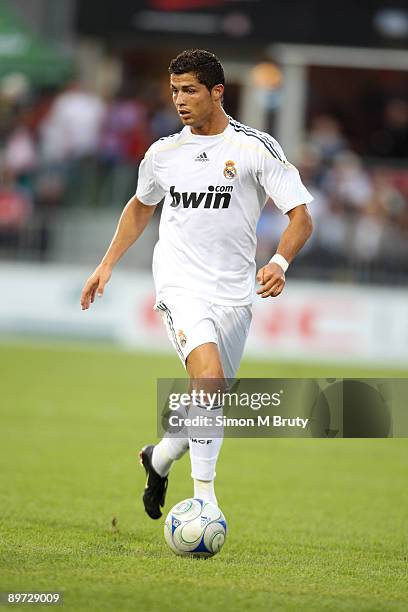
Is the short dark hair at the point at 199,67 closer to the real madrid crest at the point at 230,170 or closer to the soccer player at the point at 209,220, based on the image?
the soccer player at the point at 209,220

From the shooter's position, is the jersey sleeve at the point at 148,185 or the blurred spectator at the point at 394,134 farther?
the blurred spectator at the point at 394,134

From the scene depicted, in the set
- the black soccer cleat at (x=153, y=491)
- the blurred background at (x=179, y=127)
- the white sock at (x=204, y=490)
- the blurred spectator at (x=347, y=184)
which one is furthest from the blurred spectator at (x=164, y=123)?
the white sock at (x=204, y=490)

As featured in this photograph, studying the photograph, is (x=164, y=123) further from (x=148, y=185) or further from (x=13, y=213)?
(x=148, y=185)

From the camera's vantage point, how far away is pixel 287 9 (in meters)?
24.7

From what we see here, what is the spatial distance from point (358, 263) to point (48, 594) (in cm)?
1546

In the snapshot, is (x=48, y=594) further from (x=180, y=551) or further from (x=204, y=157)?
(x=204, y=157)

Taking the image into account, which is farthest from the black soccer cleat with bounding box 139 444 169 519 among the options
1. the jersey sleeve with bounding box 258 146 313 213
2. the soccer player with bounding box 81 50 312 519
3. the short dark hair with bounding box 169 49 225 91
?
the short dark hair with bounding box 169 49 225 91

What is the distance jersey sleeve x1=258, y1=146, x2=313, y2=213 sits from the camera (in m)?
7.15

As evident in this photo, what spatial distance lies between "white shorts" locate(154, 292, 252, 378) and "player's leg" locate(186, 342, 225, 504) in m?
0.09

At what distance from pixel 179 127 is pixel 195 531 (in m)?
16.0

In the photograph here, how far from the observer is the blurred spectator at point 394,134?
80.9 ft

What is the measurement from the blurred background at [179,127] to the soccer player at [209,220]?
12.5 metres

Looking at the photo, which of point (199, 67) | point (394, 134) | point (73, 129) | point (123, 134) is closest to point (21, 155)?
point (73, 129)

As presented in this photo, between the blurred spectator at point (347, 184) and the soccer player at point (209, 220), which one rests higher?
the blurred spectator at point (347, 184)
